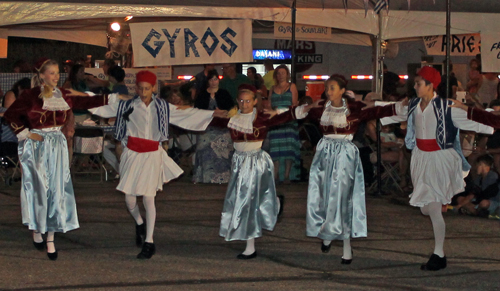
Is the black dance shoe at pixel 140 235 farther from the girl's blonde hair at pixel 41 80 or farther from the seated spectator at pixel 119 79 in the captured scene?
the seated spectator at pixel 119 79

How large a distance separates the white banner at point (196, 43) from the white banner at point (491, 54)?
3.73 meters

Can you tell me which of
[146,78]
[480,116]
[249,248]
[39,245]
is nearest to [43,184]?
[39,245]

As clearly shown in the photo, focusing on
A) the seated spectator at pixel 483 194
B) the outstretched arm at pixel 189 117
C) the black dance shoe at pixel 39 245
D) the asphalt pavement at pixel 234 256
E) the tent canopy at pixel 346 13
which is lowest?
the asphalt pavement at pixel 234 256

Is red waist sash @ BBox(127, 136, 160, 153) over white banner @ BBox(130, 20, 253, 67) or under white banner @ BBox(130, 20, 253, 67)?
under

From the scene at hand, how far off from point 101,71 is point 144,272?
9.99 metres

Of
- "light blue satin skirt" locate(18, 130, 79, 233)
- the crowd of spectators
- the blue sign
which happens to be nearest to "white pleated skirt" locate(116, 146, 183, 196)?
"light blue satin skirt" locate(18, 130, 79, 233)

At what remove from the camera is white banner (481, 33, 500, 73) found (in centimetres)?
1188

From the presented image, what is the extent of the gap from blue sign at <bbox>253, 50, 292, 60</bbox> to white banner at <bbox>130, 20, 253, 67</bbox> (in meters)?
9.38

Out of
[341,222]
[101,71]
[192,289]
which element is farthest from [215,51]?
[192,289]

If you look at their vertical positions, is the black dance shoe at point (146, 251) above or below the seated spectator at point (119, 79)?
below

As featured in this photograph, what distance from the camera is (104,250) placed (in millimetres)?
7523

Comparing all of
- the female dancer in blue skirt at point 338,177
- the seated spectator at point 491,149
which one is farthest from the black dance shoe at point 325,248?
the seated spectator at point 491,149

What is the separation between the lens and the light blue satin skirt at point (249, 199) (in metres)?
7.18

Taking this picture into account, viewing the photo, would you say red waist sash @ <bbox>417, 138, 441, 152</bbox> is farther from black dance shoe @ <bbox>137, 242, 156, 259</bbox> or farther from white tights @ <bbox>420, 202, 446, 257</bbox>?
black dance shoe @ <bbox>137, 242, 156, 259</bbox>
